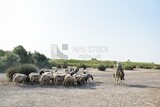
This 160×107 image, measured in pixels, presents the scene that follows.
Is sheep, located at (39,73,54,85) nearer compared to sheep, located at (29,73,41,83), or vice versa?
sheep, located at (39,73,54,85)

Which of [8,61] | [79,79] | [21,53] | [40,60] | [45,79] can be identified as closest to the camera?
[45,79]

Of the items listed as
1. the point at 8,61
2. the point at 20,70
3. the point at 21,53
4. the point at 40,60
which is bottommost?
the point at 20,70

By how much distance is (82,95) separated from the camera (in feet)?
64.7

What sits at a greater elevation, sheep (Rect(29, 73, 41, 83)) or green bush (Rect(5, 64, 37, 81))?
green bush (Rect(5, 64, 37, 81))

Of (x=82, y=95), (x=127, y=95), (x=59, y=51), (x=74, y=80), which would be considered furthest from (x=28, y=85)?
(x=59, y=51)

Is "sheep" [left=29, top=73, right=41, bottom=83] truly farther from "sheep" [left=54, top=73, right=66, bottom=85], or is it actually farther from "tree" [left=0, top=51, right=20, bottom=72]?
"tree" [left=0, top=51, right=20, bottom=72]

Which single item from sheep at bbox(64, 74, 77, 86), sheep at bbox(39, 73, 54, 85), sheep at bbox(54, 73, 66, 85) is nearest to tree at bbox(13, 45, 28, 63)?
sheep at bbox(54, 73, 66, 85)

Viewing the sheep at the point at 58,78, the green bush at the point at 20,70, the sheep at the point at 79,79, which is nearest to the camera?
the sheep at the point at 58,78

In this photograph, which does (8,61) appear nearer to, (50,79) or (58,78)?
(50,79)

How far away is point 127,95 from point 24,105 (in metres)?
6.64

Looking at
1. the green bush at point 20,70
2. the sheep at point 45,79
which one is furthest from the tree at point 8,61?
the sheep at point 45,79

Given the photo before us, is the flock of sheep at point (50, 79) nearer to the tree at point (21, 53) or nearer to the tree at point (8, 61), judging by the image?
the tree at point (8, 61)

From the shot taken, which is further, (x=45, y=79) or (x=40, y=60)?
(x=40, y=60)

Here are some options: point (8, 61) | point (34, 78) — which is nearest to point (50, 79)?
point (34, 78)
